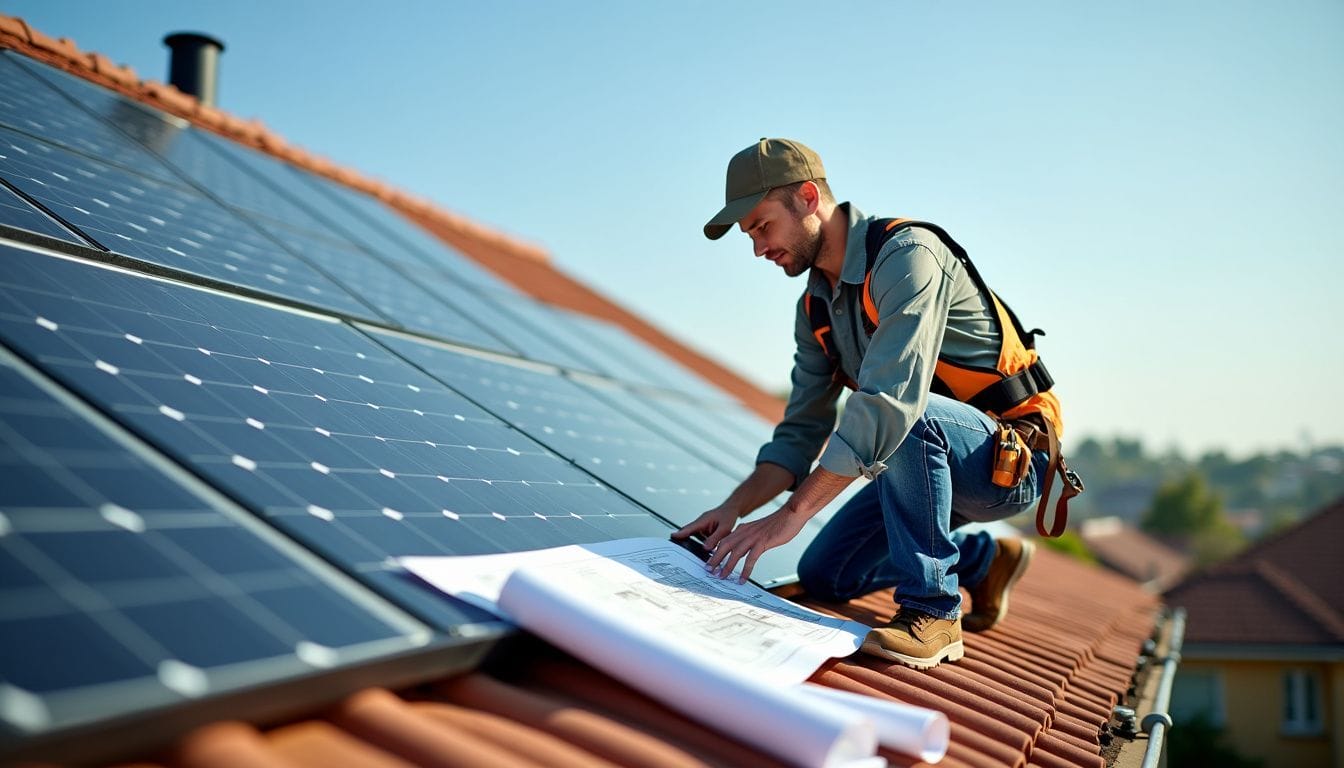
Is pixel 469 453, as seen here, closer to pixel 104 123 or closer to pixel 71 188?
pixel 71 188

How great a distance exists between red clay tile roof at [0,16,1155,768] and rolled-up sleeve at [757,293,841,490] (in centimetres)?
63

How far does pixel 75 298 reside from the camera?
2.45 meters

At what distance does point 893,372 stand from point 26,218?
104 inches

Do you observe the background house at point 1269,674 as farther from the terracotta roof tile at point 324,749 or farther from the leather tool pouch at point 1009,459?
the terracotta roof tile at point 324,749

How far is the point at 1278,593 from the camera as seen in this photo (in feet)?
69.6

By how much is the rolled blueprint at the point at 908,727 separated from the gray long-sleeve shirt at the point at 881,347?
0.88 meters

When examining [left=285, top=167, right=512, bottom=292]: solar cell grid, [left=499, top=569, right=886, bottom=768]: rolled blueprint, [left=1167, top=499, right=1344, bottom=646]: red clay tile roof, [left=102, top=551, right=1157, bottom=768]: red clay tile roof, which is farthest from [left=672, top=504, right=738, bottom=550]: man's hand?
[left=1167, top=499, right=1344, bottom=646]: red clay tile roof

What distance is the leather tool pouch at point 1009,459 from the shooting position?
3330 mm

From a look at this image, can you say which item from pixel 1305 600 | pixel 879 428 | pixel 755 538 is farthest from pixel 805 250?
pixel 1305 600

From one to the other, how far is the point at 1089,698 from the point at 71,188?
4.18 metres

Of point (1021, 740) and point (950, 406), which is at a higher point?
point (950, 406)

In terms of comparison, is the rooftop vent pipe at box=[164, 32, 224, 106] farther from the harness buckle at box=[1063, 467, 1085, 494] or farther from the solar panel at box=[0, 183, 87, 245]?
the harness buckle at box=[1063, 467, 1085, 494]

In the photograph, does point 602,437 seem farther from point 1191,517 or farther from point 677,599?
point 1191,517

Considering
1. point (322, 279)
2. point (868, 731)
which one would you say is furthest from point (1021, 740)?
Result: point (322, 279)
